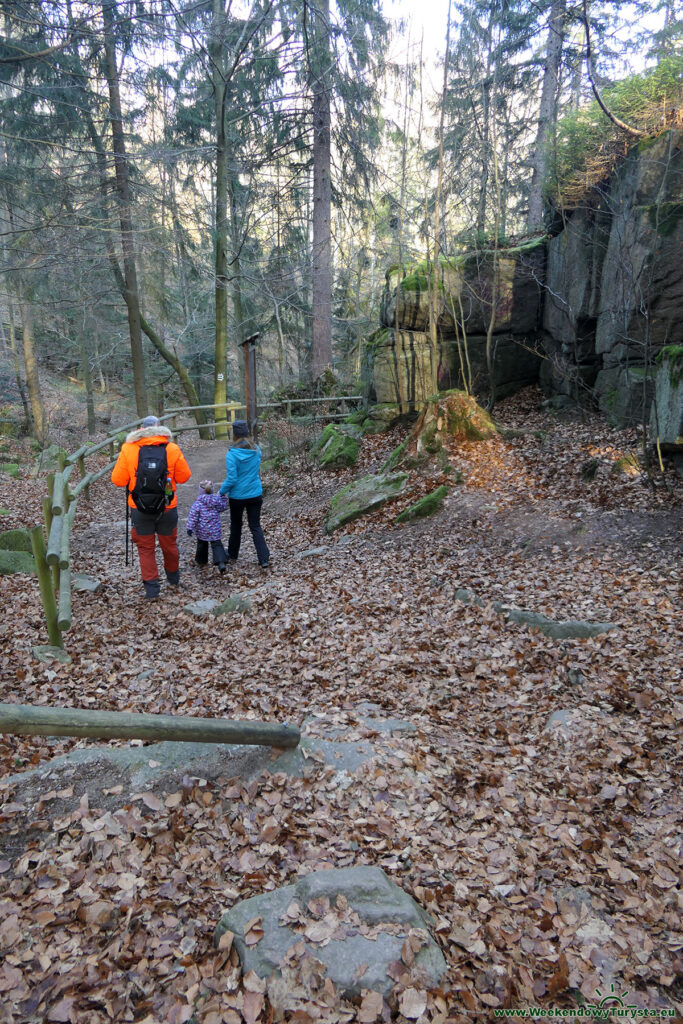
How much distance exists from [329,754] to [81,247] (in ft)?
35.6

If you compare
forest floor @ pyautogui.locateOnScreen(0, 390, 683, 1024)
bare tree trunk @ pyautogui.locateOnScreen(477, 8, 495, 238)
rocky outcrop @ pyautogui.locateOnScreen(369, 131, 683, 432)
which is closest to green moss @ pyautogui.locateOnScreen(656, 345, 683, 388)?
rocky outcrop @ pyautogui.locateOnScreen(369, 131, 683, 432)

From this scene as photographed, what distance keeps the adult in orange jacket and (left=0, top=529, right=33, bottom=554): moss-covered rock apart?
9.07 feet

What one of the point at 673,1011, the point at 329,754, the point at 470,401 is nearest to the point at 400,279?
the point at 470,401

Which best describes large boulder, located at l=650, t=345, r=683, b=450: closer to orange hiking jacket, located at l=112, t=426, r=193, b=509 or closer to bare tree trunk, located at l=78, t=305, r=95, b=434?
orange hiking jacket, located at l=112, t=426, r=193, b=509

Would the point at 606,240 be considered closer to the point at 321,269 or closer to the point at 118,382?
the point at 321,269

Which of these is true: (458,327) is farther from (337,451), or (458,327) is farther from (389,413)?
(337,451)

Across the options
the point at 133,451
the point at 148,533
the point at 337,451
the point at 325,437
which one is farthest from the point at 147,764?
the point at 325,437

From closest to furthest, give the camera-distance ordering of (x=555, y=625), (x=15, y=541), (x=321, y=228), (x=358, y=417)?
(x=555, y=625)
(x=15, y=541)
(x=358, y=417)
(x=321, y=228)

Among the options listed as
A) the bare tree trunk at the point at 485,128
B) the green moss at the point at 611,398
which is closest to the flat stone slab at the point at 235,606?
the green moss at the point at 611,398

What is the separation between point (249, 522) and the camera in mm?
8211

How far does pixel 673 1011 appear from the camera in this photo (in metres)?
2.38

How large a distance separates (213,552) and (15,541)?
3250 millimetres

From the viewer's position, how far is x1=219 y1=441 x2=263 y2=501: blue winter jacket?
7.83 metres

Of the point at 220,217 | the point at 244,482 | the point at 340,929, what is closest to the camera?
the point at 340,929
